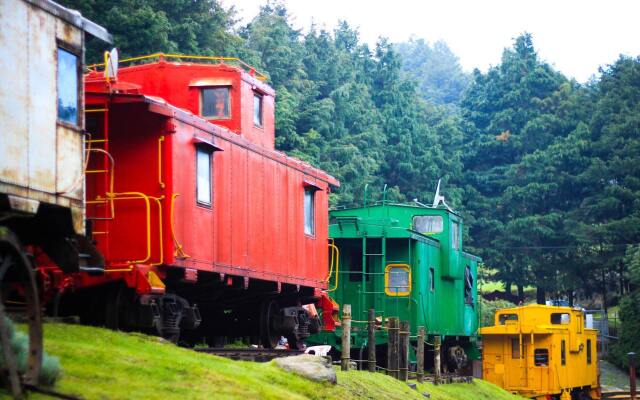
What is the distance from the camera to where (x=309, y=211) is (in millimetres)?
24156

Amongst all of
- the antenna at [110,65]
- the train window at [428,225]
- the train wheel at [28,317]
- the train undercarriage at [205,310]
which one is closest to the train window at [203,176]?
the train undercarriage at [205,310]

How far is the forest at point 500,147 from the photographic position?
192ft

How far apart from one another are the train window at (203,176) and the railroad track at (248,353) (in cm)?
247

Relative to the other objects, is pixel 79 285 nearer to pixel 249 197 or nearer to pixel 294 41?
pixel 249 197

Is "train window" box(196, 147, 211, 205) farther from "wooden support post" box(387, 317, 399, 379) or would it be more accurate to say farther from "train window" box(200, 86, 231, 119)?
"wooden support post" box(387, 317, 399, 379)

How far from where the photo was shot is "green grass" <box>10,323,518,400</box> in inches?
485

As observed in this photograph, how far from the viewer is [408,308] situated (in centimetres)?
3028

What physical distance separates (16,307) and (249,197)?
6258 millimetres

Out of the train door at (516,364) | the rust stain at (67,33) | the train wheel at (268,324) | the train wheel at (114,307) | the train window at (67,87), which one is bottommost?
the train door at (516,364)

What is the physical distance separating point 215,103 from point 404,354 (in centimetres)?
782

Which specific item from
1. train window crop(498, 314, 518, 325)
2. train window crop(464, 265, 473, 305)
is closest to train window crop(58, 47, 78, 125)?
train window crop(464, 265, 473, 305)

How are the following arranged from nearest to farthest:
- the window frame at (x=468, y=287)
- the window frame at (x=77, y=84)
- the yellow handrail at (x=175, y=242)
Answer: the window frame at (x=77, y=84), the yellow handrail at (x=175, y=242), the window frame at (x=468, y=287)

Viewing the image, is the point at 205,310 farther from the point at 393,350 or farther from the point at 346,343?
the point at 393,350

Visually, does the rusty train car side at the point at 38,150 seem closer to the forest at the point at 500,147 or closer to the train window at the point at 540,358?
the train window at the point at 540,358
